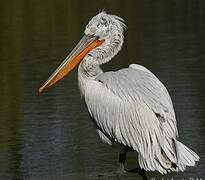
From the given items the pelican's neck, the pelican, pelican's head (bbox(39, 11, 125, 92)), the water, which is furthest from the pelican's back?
the water

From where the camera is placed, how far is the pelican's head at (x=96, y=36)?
891cm

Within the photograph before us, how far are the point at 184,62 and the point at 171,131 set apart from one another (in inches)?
324

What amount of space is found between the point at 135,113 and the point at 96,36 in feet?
3.40

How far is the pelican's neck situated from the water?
1187 millimetres

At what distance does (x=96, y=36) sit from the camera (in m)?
9.00

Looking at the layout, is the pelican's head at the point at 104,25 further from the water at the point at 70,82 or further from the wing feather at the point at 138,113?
the water at the point at 70,82

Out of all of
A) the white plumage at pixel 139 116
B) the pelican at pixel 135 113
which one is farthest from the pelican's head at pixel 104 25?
the white plumage at pixel 139 116

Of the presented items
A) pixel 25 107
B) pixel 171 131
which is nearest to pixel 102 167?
pixel 171 131

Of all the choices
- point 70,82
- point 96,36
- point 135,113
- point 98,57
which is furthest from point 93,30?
point 70,82

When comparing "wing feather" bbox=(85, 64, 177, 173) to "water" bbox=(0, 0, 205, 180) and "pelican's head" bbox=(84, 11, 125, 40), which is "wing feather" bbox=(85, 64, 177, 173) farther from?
"water" bbox=(0, 0, 205, 180)

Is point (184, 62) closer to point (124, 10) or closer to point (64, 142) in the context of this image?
point (64, 142)

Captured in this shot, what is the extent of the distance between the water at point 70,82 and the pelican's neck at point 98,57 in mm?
1187

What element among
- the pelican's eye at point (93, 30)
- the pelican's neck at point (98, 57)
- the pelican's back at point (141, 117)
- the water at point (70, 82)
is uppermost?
the pelican's eye at point (93, 30)

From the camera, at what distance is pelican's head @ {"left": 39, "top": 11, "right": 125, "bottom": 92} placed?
8.91 metres
